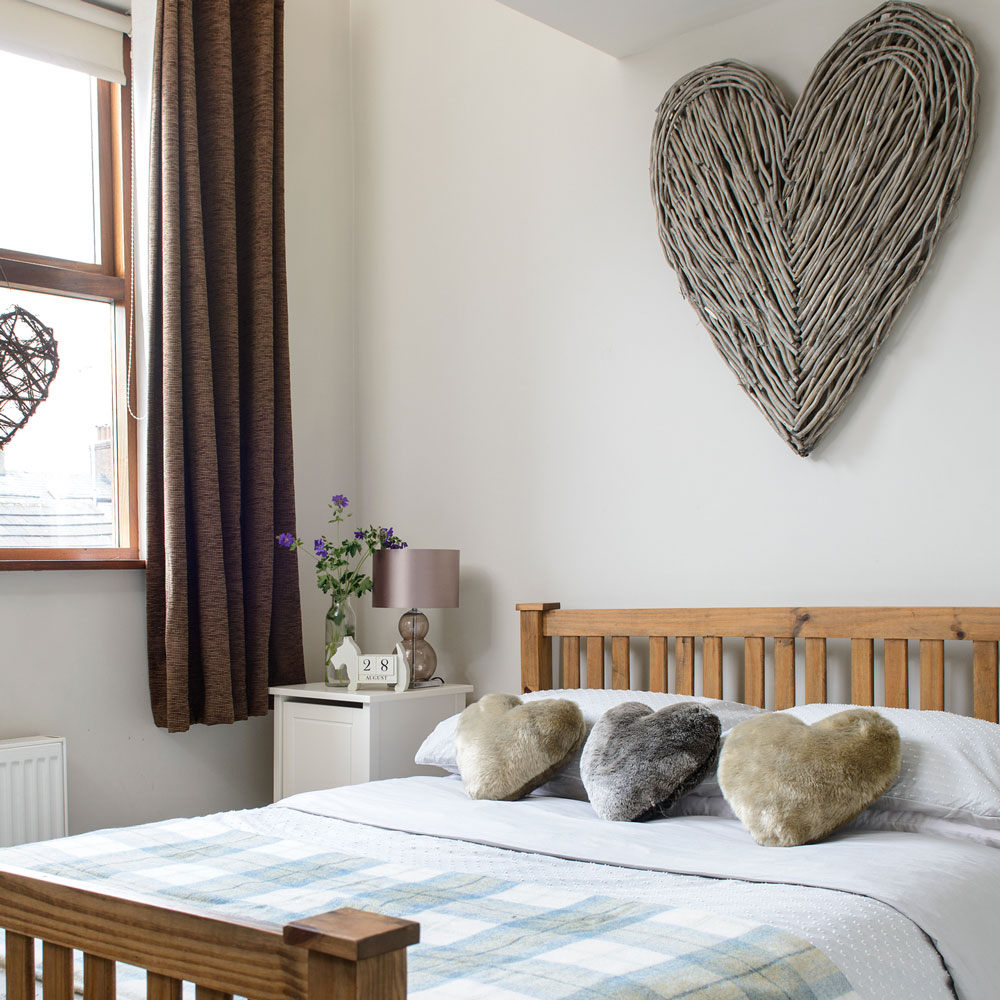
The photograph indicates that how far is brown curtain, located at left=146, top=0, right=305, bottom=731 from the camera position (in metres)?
2.94

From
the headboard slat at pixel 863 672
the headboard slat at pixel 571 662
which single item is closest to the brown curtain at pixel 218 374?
the headboard slat at pixel 571 662

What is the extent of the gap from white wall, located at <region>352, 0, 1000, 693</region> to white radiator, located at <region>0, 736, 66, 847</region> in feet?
3.55

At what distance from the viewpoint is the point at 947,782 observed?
1.85 m

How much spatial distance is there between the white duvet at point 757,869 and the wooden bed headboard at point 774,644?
1.50 feet

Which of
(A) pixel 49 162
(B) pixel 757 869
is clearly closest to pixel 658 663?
(B) pixel 757 869

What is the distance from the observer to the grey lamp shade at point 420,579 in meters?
2.94

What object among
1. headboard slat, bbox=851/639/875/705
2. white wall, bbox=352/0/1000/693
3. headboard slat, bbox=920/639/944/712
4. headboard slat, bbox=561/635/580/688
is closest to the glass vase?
white wall, bbox=352/0/1000/693

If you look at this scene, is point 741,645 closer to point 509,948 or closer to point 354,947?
point 509,948

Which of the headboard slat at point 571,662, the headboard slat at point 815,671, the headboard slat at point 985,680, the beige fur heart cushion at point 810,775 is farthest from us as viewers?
the headboard slat at point 571,662

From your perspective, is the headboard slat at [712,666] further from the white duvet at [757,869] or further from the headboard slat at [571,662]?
the white duvet at [757,869]

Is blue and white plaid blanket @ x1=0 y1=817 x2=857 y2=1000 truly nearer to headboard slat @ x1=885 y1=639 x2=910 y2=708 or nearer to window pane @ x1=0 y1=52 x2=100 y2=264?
headboard slat @ x1=885 y1=639 x2=910 y2=708

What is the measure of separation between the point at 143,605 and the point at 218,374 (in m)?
0.68

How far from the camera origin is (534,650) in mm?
2883

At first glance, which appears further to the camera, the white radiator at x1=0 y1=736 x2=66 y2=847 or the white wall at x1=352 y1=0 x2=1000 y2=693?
the white radiator at x1=0 y1=736 x2=66 y2=847
